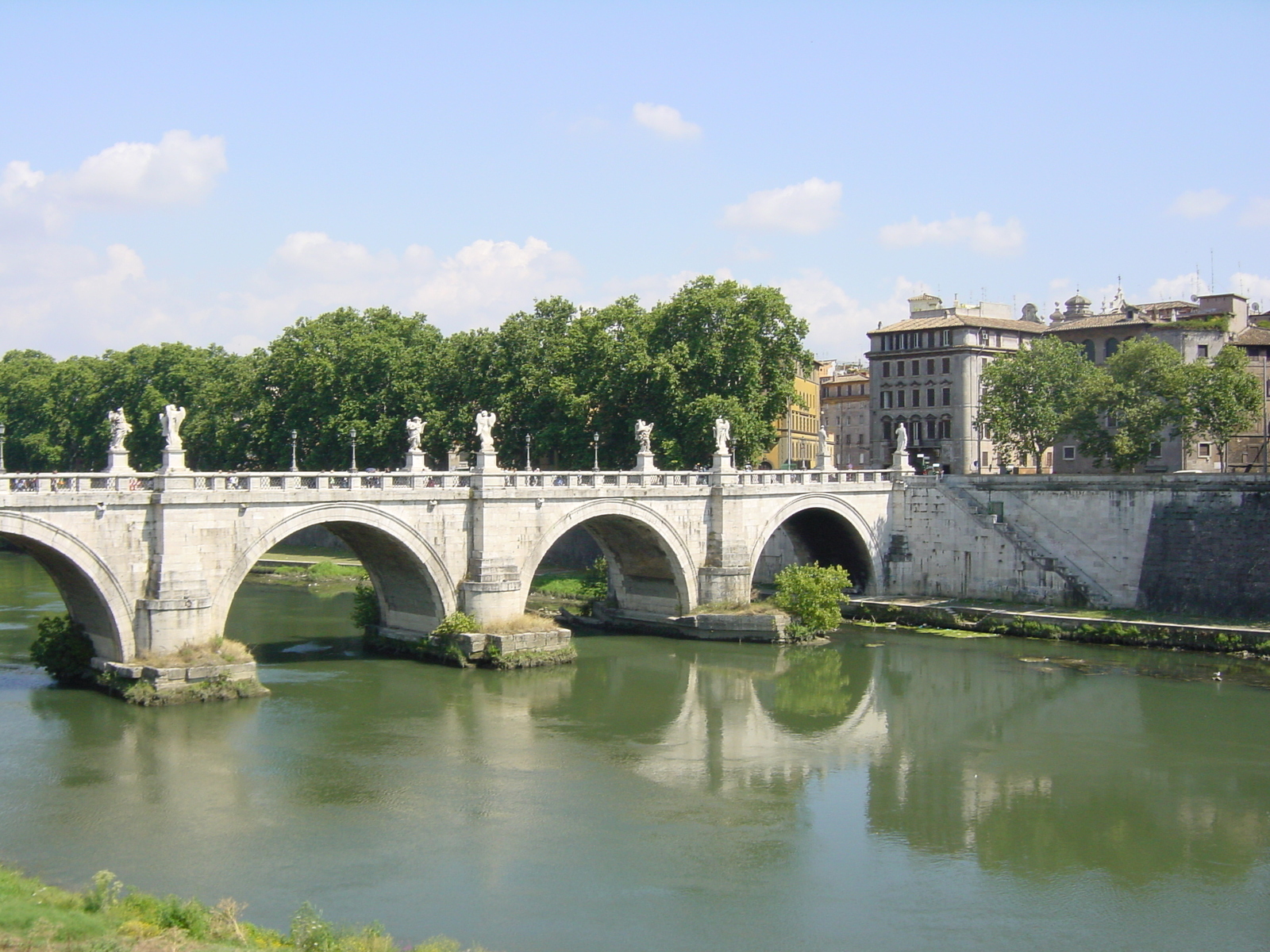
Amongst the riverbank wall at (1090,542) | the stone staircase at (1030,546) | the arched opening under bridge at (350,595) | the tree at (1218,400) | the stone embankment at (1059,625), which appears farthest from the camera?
the tree at (1218,400)

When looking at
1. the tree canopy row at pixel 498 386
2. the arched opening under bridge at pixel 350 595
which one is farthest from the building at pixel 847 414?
the arched opening under bridge at pixel 350 595

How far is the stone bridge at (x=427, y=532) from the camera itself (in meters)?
29.6

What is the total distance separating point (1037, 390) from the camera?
54.8 m

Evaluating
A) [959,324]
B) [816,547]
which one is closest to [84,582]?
[816,547]

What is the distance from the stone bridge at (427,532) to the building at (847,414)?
42.1m

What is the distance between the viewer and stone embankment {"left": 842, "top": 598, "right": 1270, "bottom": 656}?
1494 inches

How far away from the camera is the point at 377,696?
31672 millimetres

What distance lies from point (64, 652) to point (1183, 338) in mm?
50469

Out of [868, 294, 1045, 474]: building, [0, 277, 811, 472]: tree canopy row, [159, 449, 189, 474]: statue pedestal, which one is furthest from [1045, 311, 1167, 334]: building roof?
[159, 449, 189, 474]: statue pedestal

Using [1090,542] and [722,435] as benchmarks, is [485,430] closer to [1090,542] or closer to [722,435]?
[722,435]

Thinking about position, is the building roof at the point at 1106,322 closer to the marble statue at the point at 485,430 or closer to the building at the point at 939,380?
the building at the point at 939,380

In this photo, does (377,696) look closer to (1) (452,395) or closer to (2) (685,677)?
(2) (685,677)

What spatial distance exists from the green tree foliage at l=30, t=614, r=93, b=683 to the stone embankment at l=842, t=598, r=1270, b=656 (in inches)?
Result: 992

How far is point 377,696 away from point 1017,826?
51.3 ft
